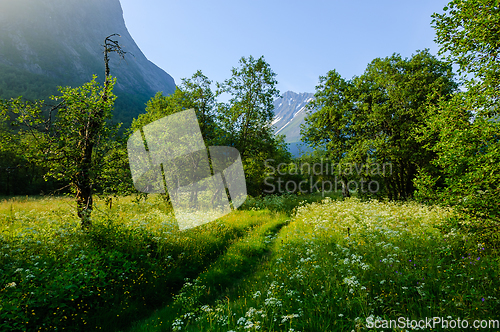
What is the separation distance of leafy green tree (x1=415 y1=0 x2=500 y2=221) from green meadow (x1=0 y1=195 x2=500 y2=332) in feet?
2.58

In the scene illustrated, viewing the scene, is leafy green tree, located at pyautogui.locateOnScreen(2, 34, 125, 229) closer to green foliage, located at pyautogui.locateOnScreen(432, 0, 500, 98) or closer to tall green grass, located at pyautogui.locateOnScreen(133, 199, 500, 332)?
tall green grass, located at pyautogui.locateOnScreen(133, 199, 500, 332)

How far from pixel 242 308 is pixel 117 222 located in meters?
6.10

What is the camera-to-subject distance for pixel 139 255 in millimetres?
6793

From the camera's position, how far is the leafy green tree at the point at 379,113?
16.6m

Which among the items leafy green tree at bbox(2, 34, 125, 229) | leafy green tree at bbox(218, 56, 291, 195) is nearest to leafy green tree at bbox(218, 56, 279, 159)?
leafy green tree at bbox(218, 56, 291, 195)

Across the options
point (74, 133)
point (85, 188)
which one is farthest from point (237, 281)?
point (74, 133)

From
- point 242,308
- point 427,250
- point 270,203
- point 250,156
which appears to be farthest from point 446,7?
point 270,203

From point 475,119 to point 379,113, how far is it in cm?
1249

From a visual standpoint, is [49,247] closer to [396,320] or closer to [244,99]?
[396,320]

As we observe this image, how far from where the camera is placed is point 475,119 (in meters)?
5.68

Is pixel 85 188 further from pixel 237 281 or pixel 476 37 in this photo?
pixel 476 37

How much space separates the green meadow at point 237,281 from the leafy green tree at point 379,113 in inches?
389

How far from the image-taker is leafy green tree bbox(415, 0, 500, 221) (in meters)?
5.08

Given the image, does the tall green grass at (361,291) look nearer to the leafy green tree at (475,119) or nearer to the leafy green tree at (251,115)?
the leafy green tree at (475,119)
